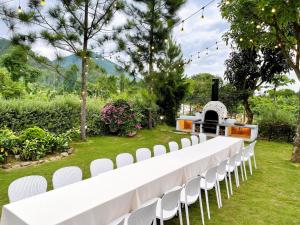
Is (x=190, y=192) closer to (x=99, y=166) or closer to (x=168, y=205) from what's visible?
(x=168, y=205)

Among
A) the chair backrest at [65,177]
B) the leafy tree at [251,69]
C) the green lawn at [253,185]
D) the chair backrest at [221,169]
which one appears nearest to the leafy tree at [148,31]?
the leafy tree at [251,69]

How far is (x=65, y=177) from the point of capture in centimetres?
304

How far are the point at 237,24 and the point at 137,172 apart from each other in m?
5.36

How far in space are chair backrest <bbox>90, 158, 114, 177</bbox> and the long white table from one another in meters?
0.30

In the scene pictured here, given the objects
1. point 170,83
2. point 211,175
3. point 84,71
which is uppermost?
point 170,83

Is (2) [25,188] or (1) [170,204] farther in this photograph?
(1) [170,204]

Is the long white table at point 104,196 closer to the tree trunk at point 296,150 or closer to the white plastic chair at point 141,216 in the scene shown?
the white plastic chair at point 141,216

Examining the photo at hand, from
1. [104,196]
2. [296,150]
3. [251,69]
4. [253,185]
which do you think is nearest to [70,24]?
[104,196]

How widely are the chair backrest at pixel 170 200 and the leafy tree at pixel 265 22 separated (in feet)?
13.8

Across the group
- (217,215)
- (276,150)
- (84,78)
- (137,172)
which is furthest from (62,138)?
(276,150)

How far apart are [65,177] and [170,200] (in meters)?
1.38

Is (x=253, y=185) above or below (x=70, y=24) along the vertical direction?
below

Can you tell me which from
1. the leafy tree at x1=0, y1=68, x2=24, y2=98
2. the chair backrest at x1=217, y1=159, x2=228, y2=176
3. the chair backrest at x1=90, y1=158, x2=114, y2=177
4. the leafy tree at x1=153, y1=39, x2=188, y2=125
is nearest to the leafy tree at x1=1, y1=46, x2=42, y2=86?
the leafy tree at x1=0, y1=68, x2=24, y2=98

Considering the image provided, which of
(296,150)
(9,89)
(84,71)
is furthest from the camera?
(9,89)
